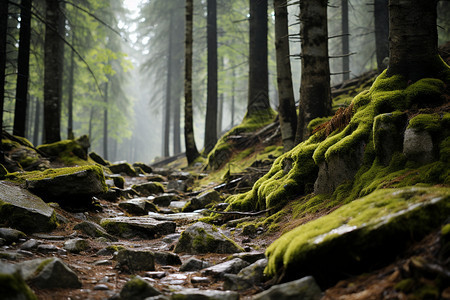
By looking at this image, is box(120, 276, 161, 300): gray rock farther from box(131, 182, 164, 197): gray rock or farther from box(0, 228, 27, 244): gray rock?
box(131, 182, 164, 197): gray rock

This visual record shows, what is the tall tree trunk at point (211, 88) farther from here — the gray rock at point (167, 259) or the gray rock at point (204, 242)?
the gray rock at point (167, 259)

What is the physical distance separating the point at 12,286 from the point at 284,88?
6.80m

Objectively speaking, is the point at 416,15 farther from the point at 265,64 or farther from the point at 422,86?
the point at 265,64

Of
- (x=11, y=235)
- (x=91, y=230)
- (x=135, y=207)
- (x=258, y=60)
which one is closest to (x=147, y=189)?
(x=135, y=207)

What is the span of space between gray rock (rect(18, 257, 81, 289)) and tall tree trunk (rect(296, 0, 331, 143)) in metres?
4.56

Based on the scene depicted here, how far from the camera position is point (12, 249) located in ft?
10.4

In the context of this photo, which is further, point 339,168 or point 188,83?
point 188,83

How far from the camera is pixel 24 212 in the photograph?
3.94 metres

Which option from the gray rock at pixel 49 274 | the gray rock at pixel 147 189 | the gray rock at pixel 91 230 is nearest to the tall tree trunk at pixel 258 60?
the gray rock at pixel 147 189

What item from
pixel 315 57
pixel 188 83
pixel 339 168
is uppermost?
pixel 188 83

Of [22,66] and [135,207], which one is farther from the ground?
[22,66]

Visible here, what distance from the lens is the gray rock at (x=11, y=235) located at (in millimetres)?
3357

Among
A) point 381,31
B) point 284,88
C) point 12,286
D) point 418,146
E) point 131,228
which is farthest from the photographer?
point 381,31

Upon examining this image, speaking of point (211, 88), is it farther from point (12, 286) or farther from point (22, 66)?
point (12, 286)
